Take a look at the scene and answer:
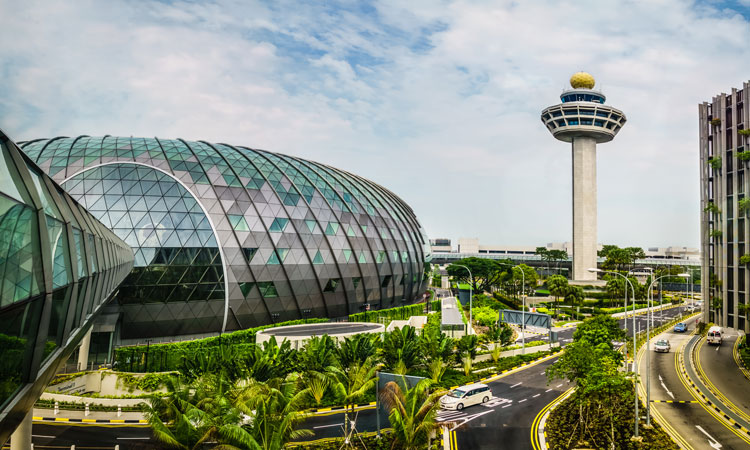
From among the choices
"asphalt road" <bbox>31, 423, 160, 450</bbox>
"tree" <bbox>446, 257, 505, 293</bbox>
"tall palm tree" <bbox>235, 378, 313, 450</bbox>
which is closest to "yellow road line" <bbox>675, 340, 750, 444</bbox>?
"tall palm tree" <bbox>235, 378, 313, 450</bbox>

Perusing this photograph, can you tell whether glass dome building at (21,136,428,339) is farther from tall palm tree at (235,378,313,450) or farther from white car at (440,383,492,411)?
tall palm tree at (235,378,313,450)

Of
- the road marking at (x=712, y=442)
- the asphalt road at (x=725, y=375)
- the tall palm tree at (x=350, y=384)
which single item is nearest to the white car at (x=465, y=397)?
the tall palm tree at (x=350, y=384)

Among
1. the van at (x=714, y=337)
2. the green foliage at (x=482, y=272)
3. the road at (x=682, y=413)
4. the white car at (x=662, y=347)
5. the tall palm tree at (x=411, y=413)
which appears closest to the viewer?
the tall palm tree at (x=411, y=413)

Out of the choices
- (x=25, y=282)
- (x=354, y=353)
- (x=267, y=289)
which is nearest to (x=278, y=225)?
(x=267, y=289)

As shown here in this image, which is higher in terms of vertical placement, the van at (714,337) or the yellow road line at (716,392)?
the van at (714,337)

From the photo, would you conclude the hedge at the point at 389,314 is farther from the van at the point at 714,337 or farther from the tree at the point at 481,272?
the tree at the point at 481,272

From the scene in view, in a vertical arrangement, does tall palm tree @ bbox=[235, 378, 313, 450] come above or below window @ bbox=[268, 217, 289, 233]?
below
